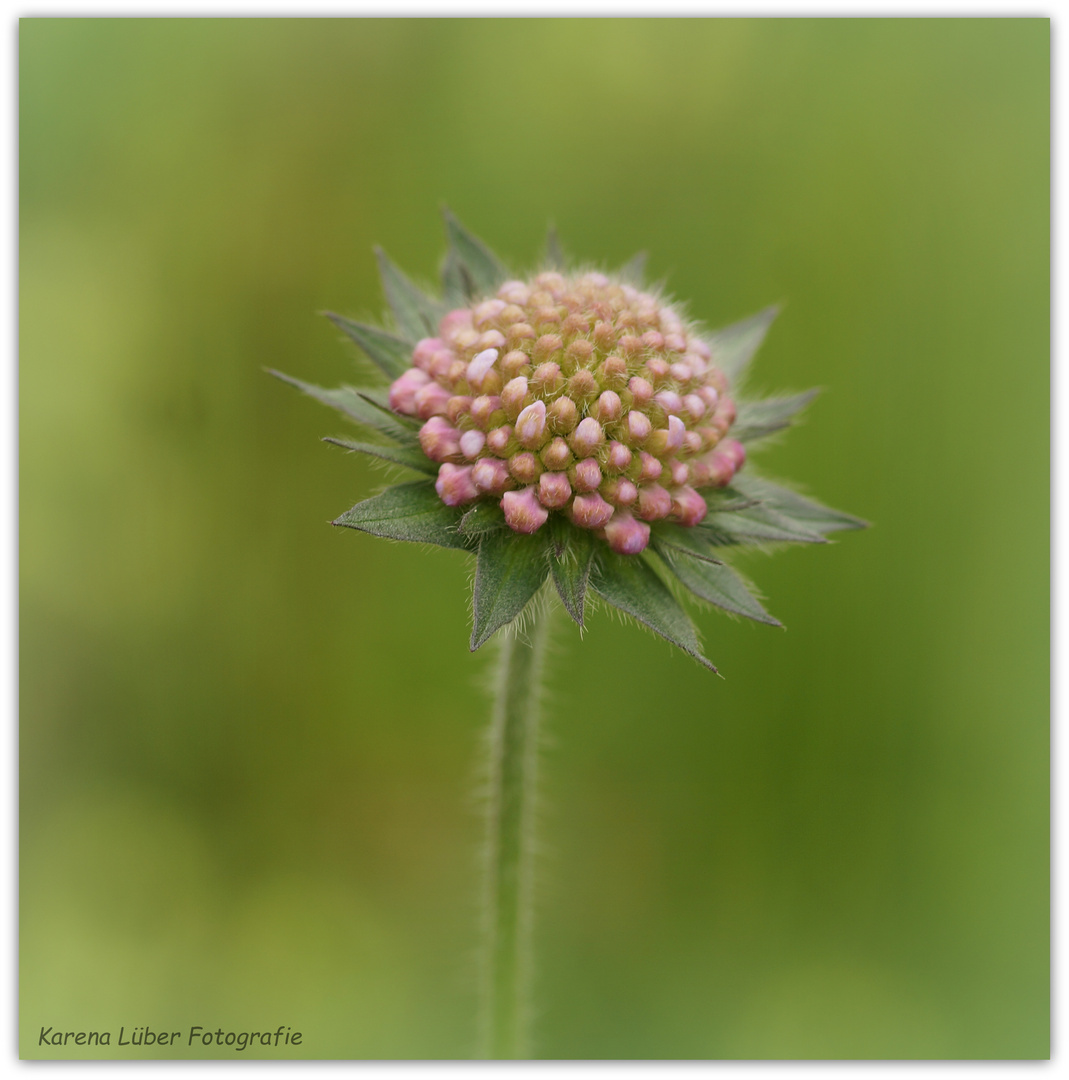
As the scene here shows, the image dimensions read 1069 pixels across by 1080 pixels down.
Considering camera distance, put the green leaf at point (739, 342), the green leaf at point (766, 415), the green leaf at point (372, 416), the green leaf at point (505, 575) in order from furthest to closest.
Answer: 1. the green leaf at point (739, 342)
2. the green leaf at point (766, 415)
3. the green leaf at point (372, 416)
4. the green leaf at point (505, 575)

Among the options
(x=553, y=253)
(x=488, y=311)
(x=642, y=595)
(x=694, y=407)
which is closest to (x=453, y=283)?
(x=553, y=253)

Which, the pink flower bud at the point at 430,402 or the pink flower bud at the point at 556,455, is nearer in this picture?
the pink flower bud at the point at 556,455

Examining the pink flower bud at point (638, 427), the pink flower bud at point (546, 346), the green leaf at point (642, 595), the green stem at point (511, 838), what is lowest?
the green stem at point (511, 838)

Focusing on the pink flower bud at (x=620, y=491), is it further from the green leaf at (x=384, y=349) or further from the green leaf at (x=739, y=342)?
the green leaf at (x=739, y=342)

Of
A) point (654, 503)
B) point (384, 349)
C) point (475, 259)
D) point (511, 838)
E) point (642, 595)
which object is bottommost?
point (511, 838)

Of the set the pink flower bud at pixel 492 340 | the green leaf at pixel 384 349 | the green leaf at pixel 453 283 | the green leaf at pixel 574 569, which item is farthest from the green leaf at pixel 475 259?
the green leaf at pixel 574 569

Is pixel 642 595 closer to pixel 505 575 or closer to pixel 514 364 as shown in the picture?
pixel 505 575

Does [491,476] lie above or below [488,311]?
below
